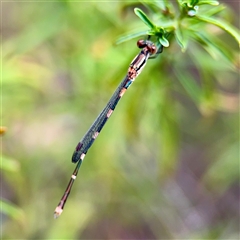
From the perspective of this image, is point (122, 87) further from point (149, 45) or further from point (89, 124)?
point (89, 124)

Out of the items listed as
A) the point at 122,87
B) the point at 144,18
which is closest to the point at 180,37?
the point at 144,18

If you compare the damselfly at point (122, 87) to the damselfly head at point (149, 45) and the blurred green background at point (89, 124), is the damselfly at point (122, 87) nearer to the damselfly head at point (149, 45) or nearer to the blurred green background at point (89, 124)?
the damselfly head at point (149, 45)

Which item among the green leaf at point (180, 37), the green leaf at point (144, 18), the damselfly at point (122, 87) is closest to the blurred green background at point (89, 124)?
the damselfly at point (122, 87)

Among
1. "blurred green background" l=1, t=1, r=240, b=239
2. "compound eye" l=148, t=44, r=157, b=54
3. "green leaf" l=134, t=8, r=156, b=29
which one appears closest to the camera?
"green leaf" l=134, t=8, r=156, b=29

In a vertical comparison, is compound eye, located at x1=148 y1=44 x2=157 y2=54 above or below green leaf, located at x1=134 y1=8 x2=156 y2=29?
below

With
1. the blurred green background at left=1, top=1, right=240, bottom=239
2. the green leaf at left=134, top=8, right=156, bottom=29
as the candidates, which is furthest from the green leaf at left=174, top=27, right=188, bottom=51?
the blurred green background at left=1, top=1, right=240, bottom=239

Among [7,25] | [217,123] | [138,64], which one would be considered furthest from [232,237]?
[7,25]

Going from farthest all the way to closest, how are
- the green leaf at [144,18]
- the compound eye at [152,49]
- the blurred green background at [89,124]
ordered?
the blurred green background at [89,124], the compound eye at [152,49], the green leaf at [144,18]

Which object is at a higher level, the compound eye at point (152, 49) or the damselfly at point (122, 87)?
the compound eye at point (152, 49)

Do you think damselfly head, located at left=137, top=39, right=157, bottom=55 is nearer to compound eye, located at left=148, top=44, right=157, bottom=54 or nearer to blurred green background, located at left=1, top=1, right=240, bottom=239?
compound eye, located at left=148, top=44, right=157, bottom=54
